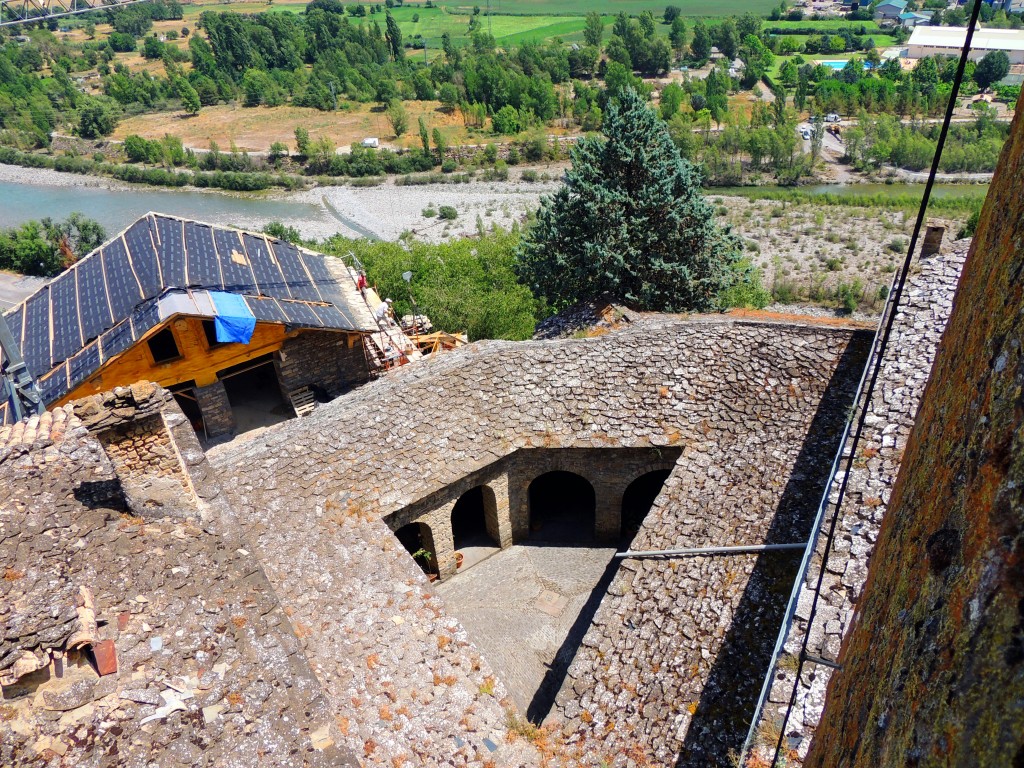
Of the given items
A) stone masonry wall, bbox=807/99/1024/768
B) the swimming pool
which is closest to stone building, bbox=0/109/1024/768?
stone masonry wall, bbox=807/99/1024/768

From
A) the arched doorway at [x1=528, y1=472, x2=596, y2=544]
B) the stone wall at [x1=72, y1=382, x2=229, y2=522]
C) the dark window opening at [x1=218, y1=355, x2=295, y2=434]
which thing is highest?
the stone wall at [x1=72, y1=382, x2=229, y2=522]

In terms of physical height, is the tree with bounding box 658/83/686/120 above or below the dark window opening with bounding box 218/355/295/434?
below

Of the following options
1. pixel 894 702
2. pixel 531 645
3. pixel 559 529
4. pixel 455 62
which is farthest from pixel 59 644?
pixel 455 62

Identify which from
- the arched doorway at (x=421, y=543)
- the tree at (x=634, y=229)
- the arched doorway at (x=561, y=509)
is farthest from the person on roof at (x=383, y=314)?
the arched doorway at (x=421, y=543)

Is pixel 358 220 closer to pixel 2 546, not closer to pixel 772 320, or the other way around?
pixel 772 320

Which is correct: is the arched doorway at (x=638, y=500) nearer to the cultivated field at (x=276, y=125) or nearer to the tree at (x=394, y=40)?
the cultivated field at (x=276, y=125)

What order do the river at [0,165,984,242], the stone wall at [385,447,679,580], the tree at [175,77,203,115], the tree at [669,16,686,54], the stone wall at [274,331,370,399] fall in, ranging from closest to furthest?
the stone wall at [385,447,679,580]
the stone wall at [274,331,370,399]
the river at [0,165,984,242]
the tree at [175,77,203,115]
the tree at [669,16,686,54]

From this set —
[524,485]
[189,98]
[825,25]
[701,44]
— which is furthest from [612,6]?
[524,485]

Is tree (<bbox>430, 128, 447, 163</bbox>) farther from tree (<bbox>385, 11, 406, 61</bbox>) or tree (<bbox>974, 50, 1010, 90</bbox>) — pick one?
tree (<bbox>974, 50, 1010, 90</bbox>)
